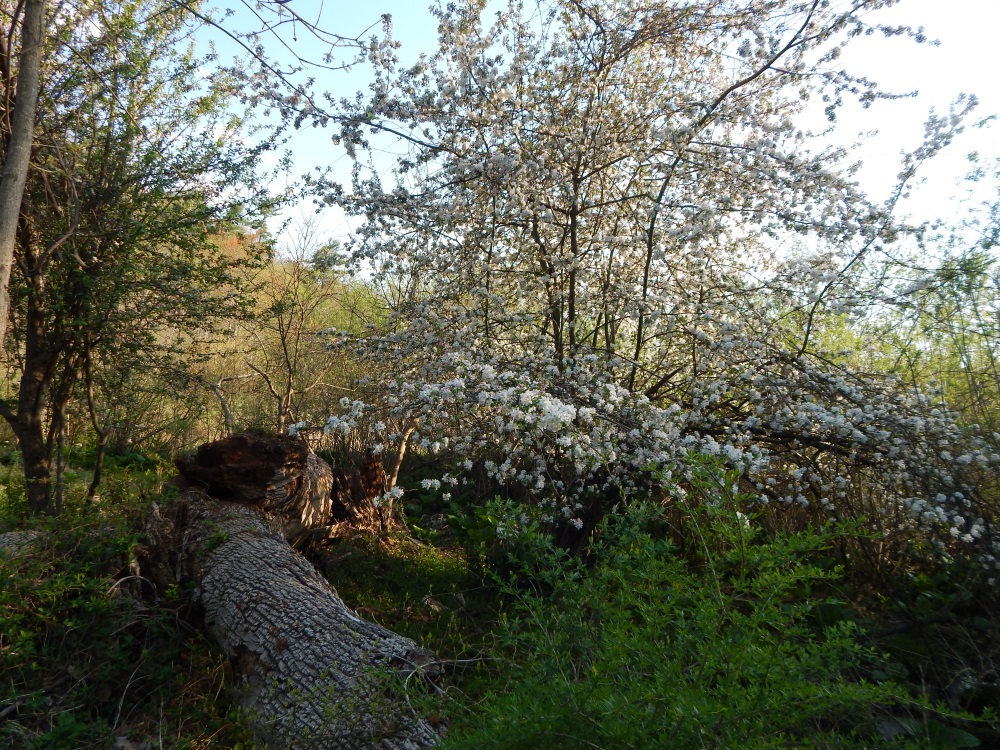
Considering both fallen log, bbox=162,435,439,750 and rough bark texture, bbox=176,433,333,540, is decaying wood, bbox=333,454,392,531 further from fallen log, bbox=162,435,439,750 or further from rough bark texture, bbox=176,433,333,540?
rough bark texture, bbox=176,433,333,540

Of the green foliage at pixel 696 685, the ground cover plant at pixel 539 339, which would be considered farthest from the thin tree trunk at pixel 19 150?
the green foliage at pixel 696 685

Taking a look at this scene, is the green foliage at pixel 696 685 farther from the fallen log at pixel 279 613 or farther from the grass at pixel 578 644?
the fallen log at pixel 279 613

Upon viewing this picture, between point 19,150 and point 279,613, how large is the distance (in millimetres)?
3105

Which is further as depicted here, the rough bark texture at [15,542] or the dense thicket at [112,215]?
the dense thicket at [112,215]

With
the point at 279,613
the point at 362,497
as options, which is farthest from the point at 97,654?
the point at 362,497

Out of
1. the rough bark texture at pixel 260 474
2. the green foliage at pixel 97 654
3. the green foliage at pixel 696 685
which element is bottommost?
the green foliage at pixel 97 654

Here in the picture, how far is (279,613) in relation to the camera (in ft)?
12.5

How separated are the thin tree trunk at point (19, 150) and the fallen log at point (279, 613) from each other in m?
1.90

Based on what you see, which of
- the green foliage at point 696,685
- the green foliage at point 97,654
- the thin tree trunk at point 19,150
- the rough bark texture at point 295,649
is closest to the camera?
the green foliage at point 696,685

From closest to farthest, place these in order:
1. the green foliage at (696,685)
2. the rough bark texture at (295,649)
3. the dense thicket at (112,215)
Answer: the green foliage at (696,685) < the rough bark texture at (295,649) < the dense thicket at (112,215)

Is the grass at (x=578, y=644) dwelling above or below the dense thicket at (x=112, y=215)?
below

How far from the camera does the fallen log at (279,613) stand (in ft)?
9.24

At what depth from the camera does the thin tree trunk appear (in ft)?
12.1

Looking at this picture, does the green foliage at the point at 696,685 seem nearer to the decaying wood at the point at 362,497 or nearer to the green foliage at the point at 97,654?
the green foliage at the point at 97,654
